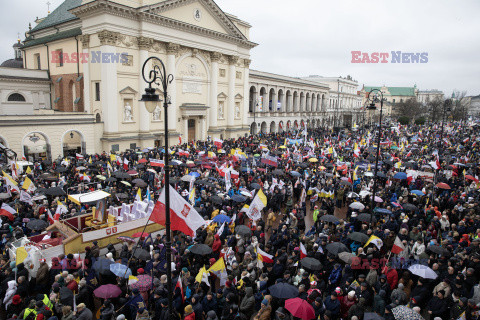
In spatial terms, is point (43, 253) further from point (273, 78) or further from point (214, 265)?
point (273, 78)

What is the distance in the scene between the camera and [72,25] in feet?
112

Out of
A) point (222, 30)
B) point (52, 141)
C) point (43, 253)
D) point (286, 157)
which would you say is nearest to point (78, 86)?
point (52, 141)

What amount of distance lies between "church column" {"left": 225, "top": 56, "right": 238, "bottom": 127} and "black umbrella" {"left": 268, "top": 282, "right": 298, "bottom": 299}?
1378 inches

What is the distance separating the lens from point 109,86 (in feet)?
94.3

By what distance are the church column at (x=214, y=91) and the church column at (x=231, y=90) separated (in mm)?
2473

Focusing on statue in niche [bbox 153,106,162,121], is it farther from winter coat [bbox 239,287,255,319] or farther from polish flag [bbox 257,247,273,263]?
A: winter coat [bbox 239,287,255,319]

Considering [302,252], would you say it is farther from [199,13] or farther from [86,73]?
[199,13]

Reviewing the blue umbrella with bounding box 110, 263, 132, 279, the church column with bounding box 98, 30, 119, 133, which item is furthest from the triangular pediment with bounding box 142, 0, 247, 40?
the blue umbrella with bounding box 110, 263, 132, 279

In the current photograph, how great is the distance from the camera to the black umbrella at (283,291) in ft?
24.3

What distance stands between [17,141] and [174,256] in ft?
67.4

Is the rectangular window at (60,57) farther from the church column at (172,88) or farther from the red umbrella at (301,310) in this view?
the red umbrella at (301,310)

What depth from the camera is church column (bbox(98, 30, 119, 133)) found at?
28328 millimetres

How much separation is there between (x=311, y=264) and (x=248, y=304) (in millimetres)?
2087

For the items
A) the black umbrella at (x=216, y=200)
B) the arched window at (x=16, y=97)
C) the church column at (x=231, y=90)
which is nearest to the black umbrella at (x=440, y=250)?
the black umbrella at (x=216, y=200)
